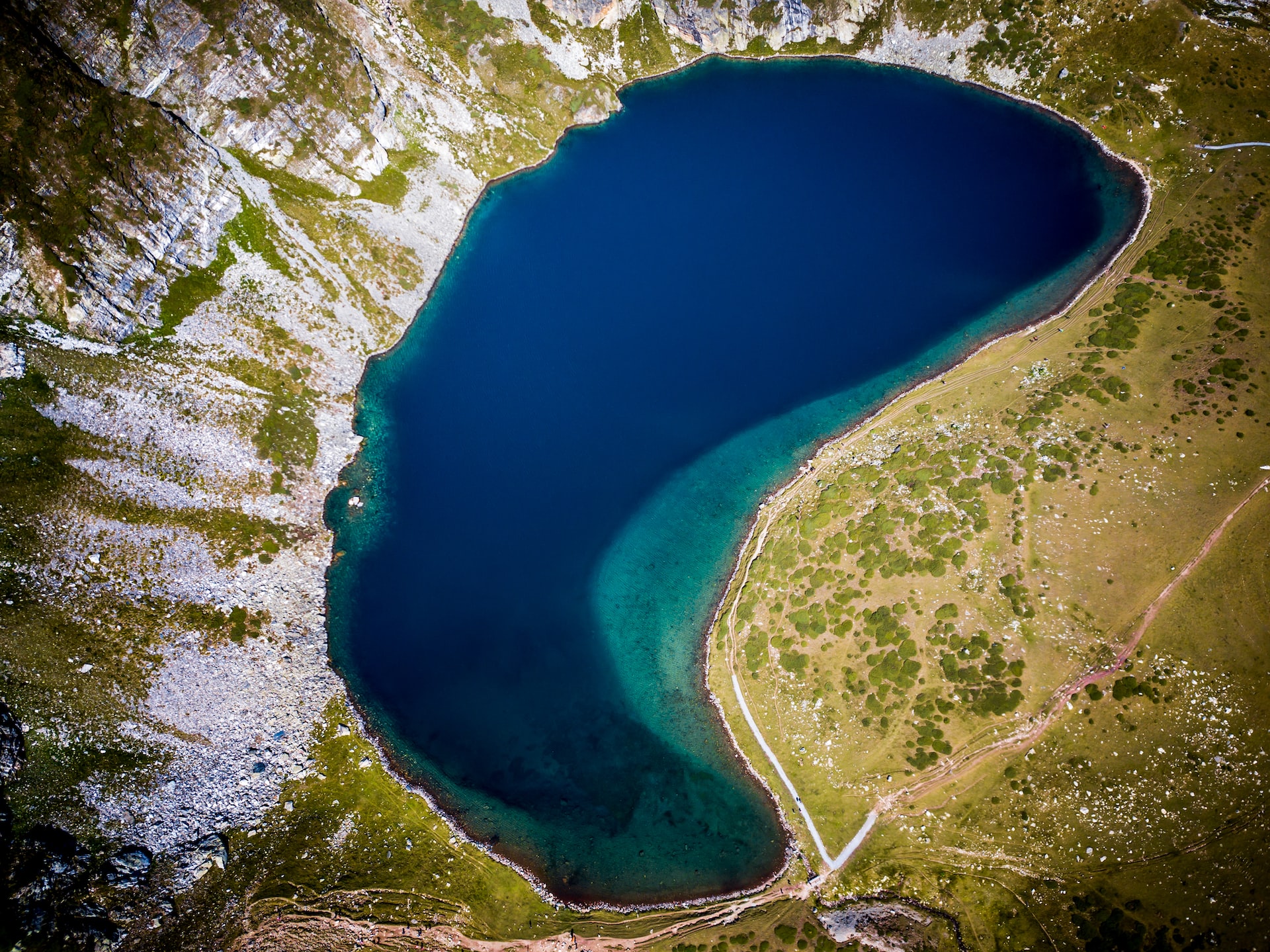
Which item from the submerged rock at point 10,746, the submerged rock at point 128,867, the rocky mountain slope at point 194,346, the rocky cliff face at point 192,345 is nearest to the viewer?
the submerged rock at point 128,867

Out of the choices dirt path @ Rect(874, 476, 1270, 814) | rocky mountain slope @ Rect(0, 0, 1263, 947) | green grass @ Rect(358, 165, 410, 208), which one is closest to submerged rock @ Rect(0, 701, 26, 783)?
rocky mountain slope @ Rect(0, 0, 1263, 947)

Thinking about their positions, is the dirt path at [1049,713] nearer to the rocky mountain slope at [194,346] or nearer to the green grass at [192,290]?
the rocky mountain slope at [194,346]

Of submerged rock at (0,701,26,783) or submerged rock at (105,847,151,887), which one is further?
submerged rock at (0,701,26,783)

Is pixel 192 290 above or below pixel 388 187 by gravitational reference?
below

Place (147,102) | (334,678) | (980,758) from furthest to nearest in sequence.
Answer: (147,102)
(334,678)
(980,758)

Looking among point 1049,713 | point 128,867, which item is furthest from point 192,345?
point 1049,713

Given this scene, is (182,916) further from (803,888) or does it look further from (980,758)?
(980,758)

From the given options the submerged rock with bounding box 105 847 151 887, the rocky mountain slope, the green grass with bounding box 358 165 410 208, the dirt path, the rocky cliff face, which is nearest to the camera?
the submerged rock with bounding box 105 847 151 887

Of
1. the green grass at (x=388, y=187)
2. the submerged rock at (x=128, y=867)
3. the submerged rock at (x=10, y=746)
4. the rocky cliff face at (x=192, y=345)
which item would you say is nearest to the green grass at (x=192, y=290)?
the rocky cliff face at (x=192, y=345)

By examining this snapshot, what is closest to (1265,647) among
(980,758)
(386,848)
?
(980,758)

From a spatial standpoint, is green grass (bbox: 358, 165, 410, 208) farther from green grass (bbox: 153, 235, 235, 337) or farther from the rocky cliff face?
green grass (bbox: 153, 235, 235, 337)

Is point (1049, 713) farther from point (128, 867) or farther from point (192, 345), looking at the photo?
point (192, 345)
